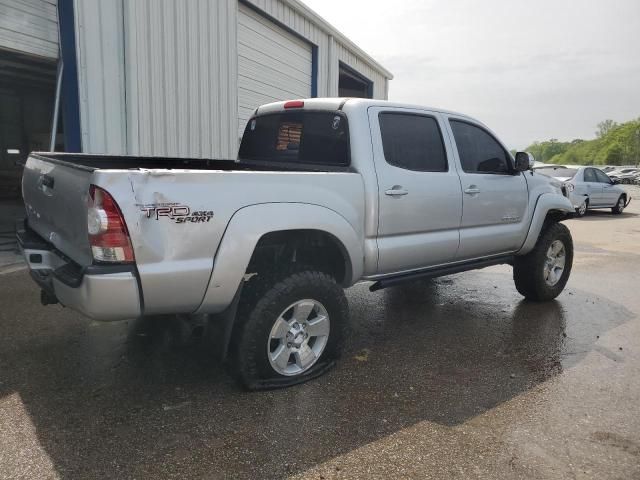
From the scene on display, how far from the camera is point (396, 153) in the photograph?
3816 mm

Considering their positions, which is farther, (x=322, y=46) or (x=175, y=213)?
(x=322, y=46)

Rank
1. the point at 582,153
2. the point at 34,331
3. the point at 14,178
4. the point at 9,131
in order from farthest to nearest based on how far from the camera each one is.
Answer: the point at 582,153 → the point at 9,131 → the point at 14,178 → the point at 34,331

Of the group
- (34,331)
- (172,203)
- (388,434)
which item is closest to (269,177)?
(172,203)

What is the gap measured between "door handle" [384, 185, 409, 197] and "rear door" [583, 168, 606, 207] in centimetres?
1389

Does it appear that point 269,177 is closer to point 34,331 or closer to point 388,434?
point 388,434

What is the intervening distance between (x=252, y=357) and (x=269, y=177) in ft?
3.60

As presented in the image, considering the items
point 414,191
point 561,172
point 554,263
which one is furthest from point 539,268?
point 561,172

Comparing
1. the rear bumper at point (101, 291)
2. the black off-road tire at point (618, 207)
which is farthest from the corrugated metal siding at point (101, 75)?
the black off-road tire at point (618, 207)

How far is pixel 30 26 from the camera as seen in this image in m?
6.57

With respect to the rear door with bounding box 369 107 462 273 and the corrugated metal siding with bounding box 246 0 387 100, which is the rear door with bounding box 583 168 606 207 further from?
the rear door with bounding box 369 107 462 273

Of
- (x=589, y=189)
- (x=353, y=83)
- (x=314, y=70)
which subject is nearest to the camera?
(x=314, y=70)

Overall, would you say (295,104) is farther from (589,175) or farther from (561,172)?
(589,175)

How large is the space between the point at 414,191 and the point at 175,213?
1.94 m

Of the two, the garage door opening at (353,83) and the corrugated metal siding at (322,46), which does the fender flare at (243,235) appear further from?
the garage door opening at (353,83)
